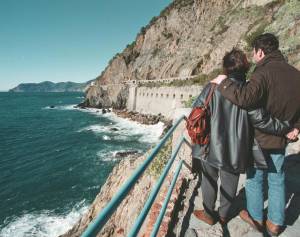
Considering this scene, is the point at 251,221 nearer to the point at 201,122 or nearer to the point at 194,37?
the point at 201,122

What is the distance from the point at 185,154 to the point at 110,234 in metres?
3.28

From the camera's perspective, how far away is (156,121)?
39.7 metres

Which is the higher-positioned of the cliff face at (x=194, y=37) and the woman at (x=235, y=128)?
the cliff face at (x=194, y=37)

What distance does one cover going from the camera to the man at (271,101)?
284 cm

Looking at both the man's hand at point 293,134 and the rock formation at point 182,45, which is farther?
the rock formation at point 182,45

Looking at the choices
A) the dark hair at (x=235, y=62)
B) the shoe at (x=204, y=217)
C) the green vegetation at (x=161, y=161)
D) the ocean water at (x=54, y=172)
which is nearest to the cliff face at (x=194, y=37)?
the green vegetation at (x=161, y=161)

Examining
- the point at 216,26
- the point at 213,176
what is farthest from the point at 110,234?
the point at 216,26

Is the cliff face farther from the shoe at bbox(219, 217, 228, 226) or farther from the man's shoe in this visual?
the shoe at bbox(219, 217, 228, 226)

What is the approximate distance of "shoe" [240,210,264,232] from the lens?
→ 352 cm

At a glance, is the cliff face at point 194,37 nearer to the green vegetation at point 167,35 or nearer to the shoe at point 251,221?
the green vegetation at point 167,35

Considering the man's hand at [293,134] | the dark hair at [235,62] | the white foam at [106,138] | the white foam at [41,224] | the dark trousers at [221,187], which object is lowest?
the white foam at [41,224]

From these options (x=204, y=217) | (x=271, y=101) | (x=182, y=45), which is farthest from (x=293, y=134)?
(x=182, y=45)

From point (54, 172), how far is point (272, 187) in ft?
69.2

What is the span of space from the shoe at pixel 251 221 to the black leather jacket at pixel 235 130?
954 mm
